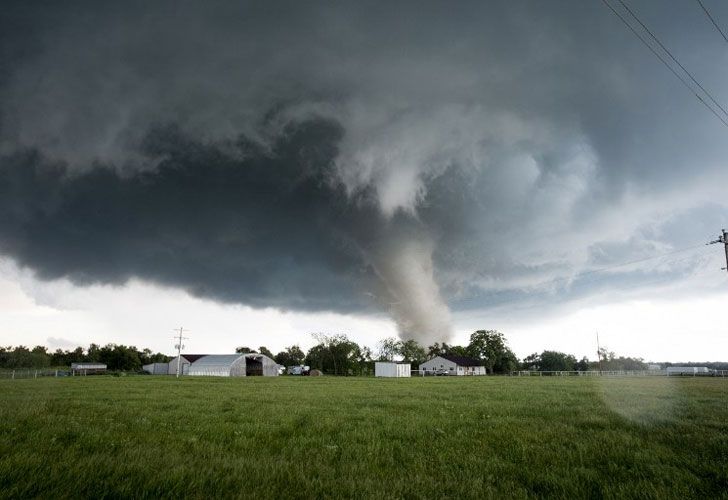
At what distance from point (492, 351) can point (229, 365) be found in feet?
312

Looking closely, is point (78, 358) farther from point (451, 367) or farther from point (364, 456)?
point (364, 456)

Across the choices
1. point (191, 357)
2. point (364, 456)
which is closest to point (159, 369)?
point (191, 357)

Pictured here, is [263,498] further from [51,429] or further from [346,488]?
[51,429]

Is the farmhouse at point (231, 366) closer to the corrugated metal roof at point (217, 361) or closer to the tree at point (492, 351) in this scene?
the corrugated metal roof at point (217, 361)

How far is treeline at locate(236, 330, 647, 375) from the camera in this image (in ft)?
436

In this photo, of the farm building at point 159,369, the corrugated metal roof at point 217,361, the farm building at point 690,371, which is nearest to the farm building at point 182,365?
the farm building at point 159,369

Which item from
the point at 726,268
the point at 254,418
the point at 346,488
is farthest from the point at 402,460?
the point at 726,268

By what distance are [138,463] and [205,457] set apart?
1316 millimetres

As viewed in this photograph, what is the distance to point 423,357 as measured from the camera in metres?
155

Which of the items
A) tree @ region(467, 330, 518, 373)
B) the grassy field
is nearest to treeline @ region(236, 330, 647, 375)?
tree @ region(467, 330, 518, 373)

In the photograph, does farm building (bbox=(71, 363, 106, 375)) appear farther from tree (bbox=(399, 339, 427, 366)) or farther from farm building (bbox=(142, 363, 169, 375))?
tree (bbox=(399, 339, 427, 366))

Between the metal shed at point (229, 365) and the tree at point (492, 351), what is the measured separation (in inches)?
3116

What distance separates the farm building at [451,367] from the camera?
123500mm

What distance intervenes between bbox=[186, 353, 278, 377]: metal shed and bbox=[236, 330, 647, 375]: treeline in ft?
98.4
